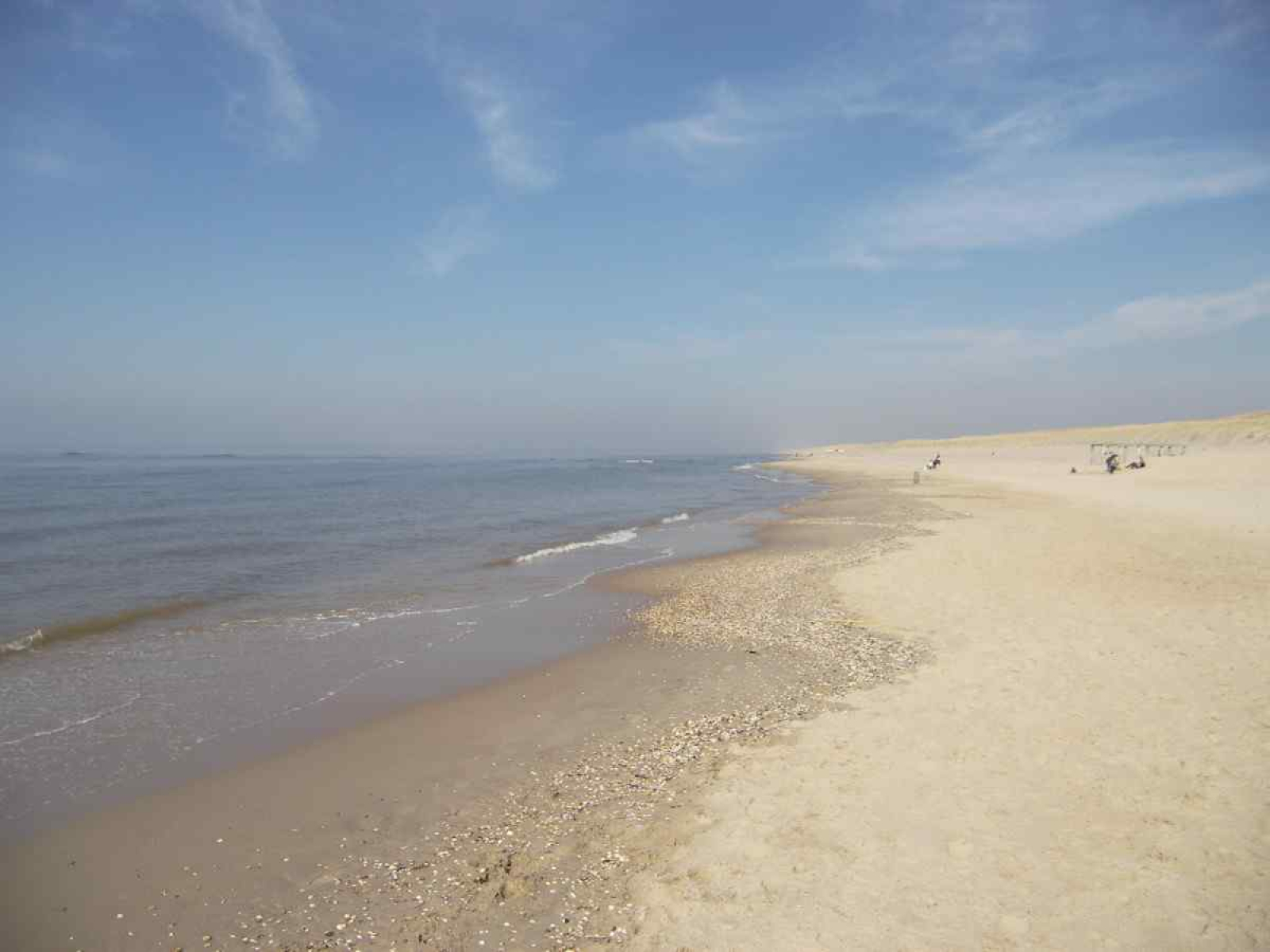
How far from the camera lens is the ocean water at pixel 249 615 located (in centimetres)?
842

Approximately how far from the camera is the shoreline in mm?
5082

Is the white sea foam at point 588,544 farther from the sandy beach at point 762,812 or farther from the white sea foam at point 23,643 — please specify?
the white sea foam at point 23,643

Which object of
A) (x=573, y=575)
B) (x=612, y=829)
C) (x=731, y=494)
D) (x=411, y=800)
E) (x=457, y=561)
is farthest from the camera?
(x=731, y=494)

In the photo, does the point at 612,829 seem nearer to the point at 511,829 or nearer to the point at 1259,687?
the point at 511,829

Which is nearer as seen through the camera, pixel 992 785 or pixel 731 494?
pixel 992 785

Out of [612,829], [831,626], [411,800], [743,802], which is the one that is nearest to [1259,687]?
[831,626]

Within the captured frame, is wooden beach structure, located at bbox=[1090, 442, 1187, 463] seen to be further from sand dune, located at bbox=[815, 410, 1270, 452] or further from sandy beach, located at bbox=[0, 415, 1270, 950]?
sandy beach, located at bbox=[0, 415, 1270, 950]

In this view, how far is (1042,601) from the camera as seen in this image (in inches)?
516

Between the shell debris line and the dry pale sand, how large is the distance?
1.14 ft

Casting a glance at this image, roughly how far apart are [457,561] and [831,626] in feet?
40.9

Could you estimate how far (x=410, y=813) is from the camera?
6504 mm

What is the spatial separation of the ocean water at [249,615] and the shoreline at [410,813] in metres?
0.93

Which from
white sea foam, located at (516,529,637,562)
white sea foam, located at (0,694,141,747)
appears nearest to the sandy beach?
white sea foam, located at (0,694,141,747)

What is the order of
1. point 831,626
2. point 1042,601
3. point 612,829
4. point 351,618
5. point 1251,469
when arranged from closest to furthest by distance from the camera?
point 612,829, point 831,626, point 1042,601, point 351,618, point 1251,469
